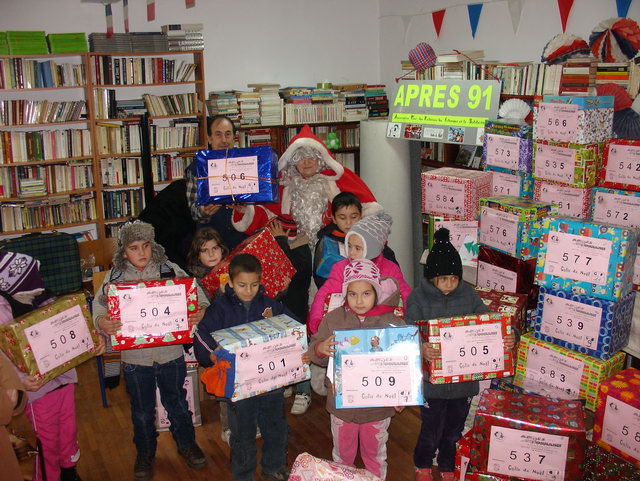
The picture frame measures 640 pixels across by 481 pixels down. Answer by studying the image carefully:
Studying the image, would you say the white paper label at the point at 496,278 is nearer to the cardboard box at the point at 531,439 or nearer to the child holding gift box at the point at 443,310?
the child holding gift box at the point at 443,310

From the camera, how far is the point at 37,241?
4.75 metres

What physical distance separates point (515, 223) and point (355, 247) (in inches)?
34.1

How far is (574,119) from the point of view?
10.4ft

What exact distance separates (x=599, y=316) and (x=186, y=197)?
2538 millimetres

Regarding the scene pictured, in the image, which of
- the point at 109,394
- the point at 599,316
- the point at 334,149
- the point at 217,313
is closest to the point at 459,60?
the point at 334,149

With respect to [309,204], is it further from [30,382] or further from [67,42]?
[67,42]

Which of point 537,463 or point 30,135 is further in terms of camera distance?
point 30,135

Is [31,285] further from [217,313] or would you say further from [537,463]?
[537,463]

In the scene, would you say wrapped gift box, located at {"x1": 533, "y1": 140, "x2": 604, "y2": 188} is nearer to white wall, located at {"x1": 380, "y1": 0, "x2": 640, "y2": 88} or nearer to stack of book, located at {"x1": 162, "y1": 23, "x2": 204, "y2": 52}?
white wall, located at {"x1": 380, "y1": 0, "x2": 640, "y2": 88}

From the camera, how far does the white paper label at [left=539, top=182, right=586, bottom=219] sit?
3279 mm

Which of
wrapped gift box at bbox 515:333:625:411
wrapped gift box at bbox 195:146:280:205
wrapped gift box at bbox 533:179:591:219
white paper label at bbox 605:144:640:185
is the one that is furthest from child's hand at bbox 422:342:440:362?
wrapped gift box at bbox 195:146:280:205

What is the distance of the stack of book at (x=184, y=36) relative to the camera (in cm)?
642

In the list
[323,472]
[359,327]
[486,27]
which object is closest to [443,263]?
[359,327]

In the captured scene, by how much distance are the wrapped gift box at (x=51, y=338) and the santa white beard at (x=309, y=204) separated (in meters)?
1.65
